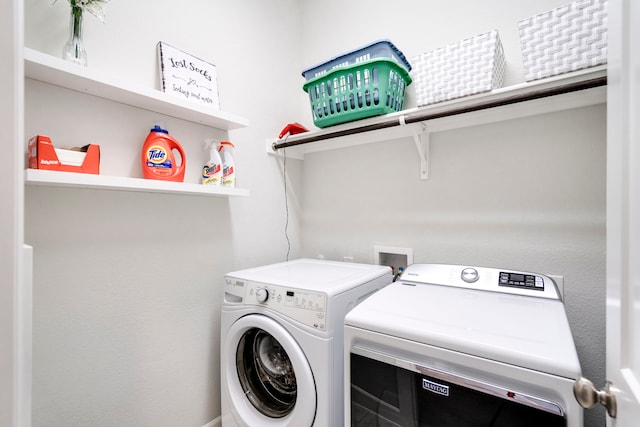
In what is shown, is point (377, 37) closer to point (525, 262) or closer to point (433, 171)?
point (433, 171)

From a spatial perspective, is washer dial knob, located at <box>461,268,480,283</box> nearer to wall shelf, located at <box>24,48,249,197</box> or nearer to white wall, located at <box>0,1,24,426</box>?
wall shelf, located at <box>24,48,249,197</box>

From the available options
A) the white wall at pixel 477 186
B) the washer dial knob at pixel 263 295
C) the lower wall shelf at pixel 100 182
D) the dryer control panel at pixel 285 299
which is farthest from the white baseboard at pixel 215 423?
the lower wall shelf at pixel 100 182

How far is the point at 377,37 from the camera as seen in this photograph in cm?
182

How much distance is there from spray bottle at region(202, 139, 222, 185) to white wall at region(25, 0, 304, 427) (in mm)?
96

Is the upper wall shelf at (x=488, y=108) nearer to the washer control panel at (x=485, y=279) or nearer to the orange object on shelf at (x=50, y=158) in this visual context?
the washer control panel at (x=485, y=279)

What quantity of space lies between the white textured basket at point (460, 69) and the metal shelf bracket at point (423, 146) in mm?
222

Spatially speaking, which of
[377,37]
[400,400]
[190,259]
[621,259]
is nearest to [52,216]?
[190,259]

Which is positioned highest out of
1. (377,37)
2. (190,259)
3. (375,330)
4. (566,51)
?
(377,37)

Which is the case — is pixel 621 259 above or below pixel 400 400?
above

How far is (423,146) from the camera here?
5.23ft

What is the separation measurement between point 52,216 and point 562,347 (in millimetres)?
1664

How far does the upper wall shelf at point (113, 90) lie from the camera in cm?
95

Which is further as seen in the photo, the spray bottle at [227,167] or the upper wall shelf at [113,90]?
the spray bottle at [227,167]

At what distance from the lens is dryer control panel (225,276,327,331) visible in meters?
1.14
